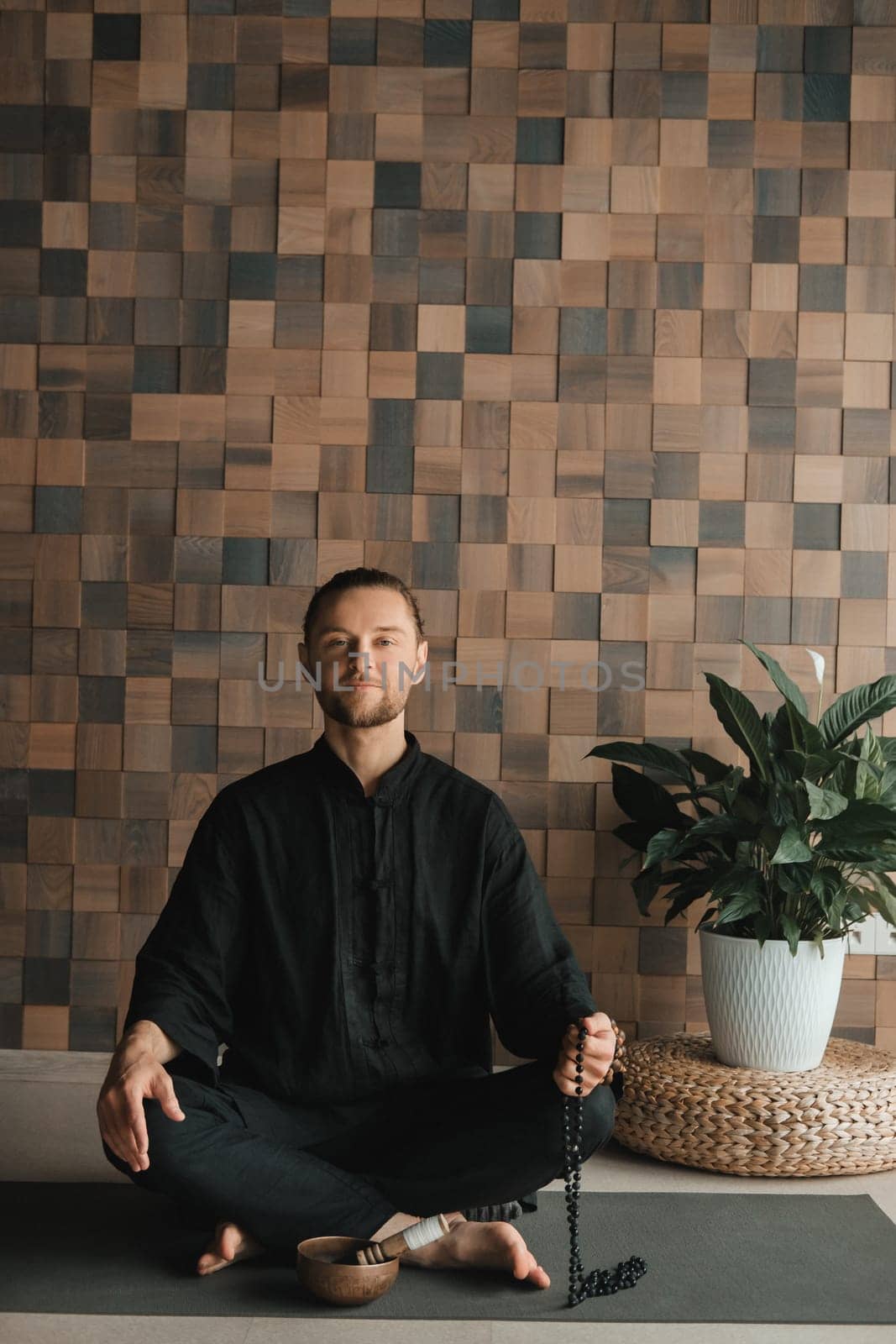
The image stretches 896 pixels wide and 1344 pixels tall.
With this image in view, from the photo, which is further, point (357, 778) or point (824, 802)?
point (824, 802)

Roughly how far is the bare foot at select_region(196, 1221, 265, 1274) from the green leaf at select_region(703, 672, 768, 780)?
Answer: 1313 millimetres

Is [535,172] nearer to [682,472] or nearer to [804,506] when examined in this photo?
[682,472]

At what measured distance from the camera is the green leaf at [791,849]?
2367 mm

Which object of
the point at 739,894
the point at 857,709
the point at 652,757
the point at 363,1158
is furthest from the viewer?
the point at 652,757

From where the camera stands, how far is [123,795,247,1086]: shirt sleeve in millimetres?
1930

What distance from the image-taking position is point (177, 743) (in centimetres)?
292

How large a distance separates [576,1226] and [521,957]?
40cm

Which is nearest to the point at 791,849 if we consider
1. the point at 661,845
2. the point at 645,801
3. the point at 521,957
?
the point at 661,845

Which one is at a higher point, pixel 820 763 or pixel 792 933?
pixel 820 763

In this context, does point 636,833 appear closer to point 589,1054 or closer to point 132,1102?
point 589,1054

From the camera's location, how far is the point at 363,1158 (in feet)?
6.59

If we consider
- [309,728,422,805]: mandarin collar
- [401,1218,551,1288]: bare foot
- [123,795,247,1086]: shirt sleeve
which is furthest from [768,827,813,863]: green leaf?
[123,795,247,1086]: shirt sleeve

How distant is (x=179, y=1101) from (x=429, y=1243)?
17.1 inches

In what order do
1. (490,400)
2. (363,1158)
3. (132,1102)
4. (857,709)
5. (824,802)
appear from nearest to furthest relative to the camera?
(132,1102)
(363,1158)
(824,802)
(857,709)
(490,400)
